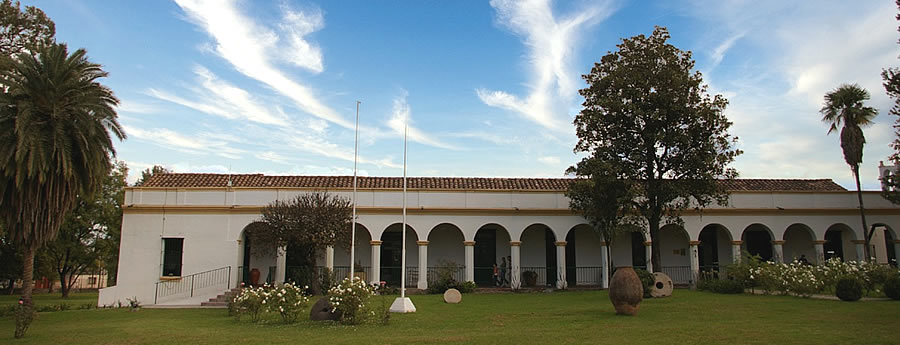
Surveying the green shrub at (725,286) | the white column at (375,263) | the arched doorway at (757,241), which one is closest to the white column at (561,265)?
the green shrub at (725,286)

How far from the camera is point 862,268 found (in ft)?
64.6

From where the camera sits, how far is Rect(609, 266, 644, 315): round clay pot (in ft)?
46.3

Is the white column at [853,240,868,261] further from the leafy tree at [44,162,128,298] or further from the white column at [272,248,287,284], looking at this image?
the leafy tree at [44,162,128,298]

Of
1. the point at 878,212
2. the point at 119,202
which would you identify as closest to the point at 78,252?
the point at 119,202

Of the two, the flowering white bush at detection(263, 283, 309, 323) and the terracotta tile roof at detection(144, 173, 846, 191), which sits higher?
the terracotta tile roof at detection(144, 173, 846, 191)

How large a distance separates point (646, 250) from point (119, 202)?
1145 inches

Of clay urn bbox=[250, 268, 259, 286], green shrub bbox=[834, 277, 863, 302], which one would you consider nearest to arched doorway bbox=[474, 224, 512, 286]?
clay urn bbox=[250, 268, 259, 286]

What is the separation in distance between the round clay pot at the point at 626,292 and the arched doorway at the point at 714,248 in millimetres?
14346

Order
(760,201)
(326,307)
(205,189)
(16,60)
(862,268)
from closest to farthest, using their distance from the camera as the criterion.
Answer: (326,307) → (16,60) → (862,268) → (205,189) → (760,201)

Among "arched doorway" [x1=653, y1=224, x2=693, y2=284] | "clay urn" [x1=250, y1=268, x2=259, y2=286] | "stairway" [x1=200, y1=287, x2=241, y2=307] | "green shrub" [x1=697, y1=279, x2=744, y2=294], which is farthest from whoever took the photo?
"arched doorway" [x1=653, y1=224, x2=693, y2=284]

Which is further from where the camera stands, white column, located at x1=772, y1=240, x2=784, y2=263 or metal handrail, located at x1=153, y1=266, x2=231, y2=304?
white column, located at x1=772, y1=240, x2=784, y2=263

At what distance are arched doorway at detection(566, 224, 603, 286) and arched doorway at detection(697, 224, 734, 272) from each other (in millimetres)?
4670

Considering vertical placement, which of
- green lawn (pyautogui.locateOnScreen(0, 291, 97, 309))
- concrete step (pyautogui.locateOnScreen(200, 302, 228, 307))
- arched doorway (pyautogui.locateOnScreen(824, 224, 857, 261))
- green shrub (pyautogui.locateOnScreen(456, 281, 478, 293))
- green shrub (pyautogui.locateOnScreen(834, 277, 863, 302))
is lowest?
green lawn (pyautogui.locateOnScreen(0, 291, 97, 309))

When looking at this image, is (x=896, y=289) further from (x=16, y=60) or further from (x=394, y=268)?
(x=16, y=60)
